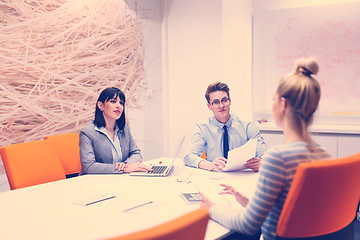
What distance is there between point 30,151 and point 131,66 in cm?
215

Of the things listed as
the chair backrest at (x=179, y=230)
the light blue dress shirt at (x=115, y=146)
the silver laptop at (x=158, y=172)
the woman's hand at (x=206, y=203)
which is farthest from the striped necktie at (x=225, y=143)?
the chair backrest at (x=179, y=230)

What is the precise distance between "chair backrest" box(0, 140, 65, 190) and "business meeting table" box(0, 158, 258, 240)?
250mm

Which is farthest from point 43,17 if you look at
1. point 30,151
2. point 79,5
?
point 30,151

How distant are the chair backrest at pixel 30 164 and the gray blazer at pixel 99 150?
20 cm

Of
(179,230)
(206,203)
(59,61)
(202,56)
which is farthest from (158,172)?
(202,56)

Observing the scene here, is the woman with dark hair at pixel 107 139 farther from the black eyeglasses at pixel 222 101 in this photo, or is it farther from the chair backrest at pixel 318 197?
the chair backrest at pixel 318 197

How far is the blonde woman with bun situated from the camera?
1.24m

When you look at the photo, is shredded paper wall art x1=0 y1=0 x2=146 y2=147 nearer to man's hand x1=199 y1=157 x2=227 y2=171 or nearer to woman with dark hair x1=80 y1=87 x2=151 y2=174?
woman with dark hair x1=80 y1=87 x2=151 y2=174

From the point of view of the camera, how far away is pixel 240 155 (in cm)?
221

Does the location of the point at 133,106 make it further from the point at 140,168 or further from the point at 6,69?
the point at 140,168

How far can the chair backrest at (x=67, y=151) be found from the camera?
2684mm

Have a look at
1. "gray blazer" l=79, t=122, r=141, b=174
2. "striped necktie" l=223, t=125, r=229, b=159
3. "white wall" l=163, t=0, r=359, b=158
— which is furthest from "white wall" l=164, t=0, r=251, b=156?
"gray blazer" l=79, t=122, r=141, b=174

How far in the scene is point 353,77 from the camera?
388 cm

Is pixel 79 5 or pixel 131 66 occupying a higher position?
pixel 79 5
